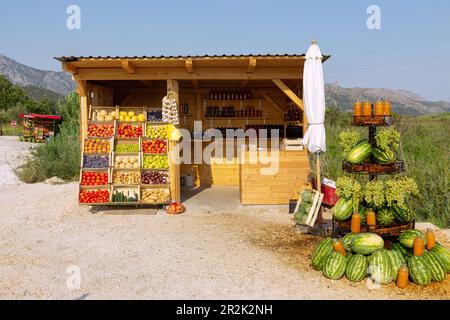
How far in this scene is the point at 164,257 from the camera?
600 cm

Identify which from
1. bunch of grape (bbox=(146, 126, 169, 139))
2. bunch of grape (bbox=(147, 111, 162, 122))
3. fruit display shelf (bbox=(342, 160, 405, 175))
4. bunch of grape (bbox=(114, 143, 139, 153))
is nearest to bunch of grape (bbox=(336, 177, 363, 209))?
fruit display shelf (bbox=(342, 160, 405, 175))

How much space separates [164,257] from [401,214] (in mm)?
3599

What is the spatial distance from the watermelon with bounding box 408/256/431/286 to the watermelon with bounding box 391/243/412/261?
213 mm

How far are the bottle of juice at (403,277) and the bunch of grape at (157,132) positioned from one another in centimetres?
635

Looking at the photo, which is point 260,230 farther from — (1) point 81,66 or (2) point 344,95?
(2) point 344,95

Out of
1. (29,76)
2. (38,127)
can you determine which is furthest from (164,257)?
(29,76)

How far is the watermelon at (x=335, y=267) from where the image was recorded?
4945 millimetres

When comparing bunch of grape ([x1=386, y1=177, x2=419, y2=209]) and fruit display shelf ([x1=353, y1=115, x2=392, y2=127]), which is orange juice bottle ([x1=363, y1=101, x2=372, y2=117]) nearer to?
fruit display shelf ([x1=353, y1=115, x2=392, y2=127])

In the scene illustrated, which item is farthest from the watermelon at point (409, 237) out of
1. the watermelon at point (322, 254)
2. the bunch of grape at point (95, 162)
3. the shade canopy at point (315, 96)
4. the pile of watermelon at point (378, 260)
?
the bunch of grape at point (95, 162)

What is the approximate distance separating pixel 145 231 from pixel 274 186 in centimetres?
355

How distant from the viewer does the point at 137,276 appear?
520 cm

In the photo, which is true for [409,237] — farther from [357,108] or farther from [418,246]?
[357,108]

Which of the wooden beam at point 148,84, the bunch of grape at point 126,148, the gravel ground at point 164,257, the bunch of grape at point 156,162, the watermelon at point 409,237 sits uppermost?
the wooden beam at point 148,84

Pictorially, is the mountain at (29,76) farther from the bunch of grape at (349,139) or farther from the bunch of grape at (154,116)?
the bunch of grape at (349,139)
